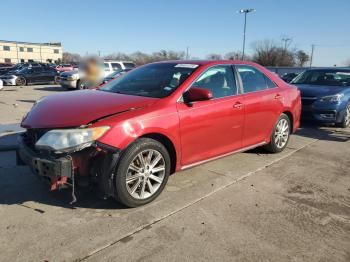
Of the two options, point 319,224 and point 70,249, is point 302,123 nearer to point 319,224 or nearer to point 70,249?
point 319,224

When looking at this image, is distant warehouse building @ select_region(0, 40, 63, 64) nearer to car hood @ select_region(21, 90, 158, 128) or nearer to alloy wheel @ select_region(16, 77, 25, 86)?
alloy wheel @ select_region(16, 77, 25, 86)

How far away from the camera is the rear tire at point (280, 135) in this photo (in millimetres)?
5727

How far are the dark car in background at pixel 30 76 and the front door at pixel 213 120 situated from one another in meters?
20.4

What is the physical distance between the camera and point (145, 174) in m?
3.73

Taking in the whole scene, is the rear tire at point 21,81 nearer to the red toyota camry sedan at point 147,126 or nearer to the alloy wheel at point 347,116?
the red toyota camry sedan at point 147,126

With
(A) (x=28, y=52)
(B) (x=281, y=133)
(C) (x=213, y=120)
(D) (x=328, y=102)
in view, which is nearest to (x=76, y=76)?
(D) (x=328, y=102)

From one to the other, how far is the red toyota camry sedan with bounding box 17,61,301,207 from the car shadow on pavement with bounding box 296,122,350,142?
97.7 inches

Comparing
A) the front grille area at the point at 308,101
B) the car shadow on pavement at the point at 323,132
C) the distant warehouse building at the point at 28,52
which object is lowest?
the car shadow on pavement at the point at 323,132

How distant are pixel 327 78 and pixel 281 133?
4.15m

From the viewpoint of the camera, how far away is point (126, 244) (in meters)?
3.02

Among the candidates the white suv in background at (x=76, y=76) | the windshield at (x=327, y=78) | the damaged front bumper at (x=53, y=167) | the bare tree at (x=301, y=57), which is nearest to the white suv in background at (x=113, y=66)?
the white suv in background at (x=76, y=76)

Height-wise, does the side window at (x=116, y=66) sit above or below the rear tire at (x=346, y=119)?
above

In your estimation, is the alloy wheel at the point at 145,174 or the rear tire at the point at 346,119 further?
the rear tire at the point at 346,119

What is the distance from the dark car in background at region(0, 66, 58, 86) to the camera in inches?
859
